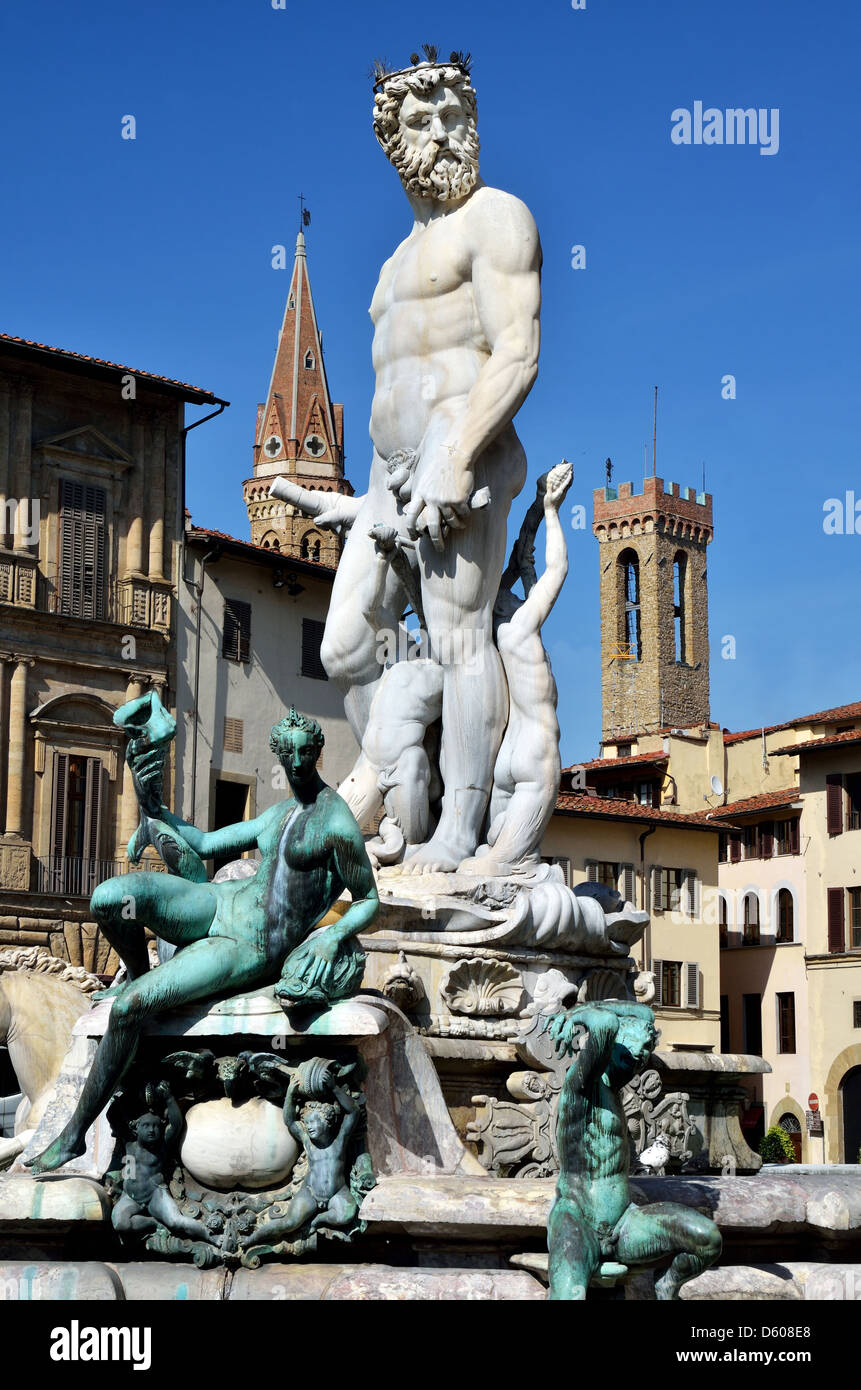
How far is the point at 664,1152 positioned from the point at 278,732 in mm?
2969

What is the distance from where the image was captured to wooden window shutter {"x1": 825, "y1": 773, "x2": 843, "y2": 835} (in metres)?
57.6

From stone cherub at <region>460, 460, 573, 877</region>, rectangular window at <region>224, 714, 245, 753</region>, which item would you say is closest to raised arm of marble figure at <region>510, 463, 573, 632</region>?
stone cherub at <region>460, 460, 573, 877</region>

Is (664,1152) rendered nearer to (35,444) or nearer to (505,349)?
(505,349)

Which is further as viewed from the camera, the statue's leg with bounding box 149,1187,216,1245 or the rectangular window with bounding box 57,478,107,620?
the rectangular window with bounding box 57,478,107,620

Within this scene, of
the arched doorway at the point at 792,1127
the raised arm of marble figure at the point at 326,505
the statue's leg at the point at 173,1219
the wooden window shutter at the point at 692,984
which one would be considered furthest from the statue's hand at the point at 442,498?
the arched doorway at the point at 792,1127

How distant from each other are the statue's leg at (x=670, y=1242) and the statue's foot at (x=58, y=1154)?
1.72m

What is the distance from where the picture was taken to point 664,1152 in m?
8.32

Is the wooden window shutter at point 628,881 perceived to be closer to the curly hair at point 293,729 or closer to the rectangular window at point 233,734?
the rectangular window at point 233,734

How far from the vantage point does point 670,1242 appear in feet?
18.2

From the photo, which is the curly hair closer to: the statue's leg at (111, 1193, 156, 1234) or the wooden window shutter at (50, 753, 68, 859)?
the statue's leg at (111, 1193, 156, 1234)

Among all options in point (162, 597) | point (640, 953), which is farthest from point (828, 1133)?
point (162, 597)

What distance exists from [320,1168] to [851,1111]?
50.7 metres

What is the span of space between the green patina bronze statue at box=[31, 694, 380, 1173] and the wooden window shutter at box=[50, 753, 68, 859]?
33750 millimetres

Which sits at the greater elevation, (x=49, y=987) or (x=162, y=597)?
(x=162, y=597)
